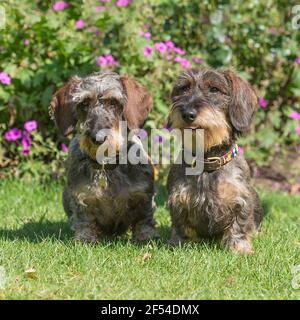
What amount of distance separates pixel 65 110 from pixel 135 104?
611mm

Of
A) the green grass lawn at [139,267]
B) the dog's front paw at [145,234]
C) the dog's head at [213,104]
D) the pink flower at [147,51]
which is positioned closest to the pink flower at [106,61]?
the pink flower at [147,51]

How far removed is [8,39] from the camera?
7988mm

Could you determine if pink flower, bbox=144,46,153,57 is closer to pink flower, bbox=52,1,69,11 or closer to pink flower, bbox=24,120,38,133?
pink flower, bbox=52,1,69,11

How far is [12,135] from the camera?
317 inches

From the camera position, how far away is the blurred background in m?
7.92

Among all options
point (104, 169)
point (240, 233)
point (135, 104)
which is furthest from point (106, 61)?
point (240, 233)

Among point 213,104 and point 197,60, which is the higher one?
point 213,104

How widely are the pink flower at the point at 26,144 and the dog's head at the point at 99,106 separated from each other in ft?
7.99

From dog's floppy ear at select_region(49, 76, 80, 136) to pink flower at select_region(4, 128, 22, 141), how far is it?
2467 mm

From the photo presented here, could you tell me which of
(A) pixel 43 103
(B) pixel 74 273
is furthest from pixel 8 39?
(B) pixel 74 273

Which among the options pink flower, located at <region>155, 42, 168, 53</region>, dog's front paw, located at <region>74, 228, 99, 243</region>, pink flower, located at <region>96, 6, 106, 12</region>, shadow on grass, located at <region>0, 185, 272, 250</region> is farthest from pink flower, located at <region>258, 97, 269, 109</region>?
dog's front paw, located at <region>74, 228, 99, 243</region>

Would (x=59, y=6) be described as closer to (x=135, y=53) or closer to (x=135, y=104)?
(x=135, y=53)

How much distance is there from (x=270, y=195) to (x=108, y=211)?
126 inches
